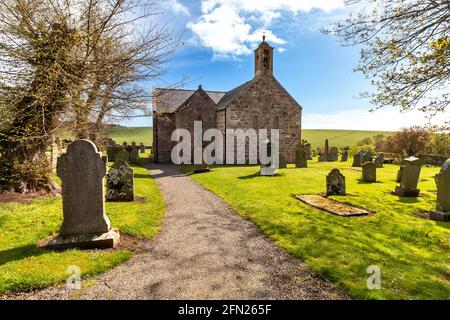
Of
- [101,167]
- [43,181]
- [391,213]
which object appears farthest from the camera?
[43,181]

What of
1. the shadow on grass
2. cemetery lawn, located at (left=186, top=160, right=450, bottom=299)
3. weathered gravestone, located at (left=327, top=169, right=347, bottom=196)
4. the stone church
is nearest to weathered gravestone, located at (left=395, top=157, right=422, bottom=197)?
cemetery lawn, located at (left=186, top=160, right=450, bottom=299)

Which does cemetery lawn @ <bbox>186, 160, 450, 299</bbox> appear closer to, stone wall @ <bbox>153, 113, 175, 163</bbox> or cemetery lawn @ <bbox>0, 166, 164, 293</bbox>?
cemetery lawn @ <bbox>0, 166, 164, 293</bbox>

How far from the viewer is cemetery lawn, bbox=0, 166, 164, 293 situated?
13.6ft

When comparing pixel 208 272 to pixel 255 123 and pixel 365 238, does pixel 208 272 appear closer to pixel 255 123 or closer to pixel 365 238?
pixel 365 238

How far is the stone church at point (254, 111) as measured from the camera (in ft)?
82.9

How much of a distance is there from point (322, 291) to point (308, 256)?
47.2 inches

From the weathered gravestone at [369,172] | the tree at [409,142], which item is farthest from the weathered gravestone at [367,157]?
the tree at [409,142]

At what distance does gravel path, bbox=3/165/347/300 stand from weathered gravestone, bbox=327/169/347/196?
5001 mm

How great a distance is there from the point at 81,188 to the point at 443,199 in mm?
9728

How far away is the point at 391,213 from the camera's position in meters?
8.48

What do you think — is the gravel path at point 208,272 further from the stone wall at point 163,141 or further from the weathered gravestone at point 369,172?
the stone wall at point 163,141
